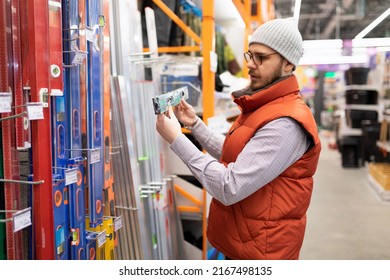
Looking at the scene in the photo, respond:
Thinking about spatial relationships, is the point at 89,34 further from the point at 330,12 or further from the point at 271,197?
the point at 330,12

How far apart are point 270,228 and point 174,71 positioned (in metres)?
1.54

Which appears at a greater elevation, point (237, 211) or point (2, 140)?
point (2, 140)

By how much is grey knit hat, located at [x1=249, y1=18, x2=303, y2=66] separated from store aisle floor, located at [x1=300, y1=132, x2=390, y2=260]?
9.55 feet

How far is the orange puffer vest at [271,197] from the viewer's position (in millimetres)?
1567

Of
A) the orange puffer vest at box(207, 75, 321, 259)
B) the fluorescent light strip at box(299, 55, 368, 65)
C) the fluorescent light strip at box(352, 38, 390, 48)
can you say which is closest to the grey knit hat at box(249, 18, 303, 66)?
the orange puffer vest at box(207, 75, 321, 259)

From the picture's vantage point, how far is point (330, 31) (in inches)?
730

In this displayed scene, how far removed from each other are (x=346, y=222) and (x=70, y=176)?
4.41 meters

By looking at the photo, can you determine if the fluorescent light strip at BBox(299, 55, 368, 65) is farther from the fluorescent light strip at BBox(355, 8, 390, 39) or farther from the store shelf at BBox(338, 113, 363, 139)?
the fluorescent light strip at BBox(355, 8, 390, 39)

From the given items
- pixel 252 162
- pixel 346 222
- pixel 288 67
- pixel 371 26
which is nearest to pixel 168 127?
pixel 252 162

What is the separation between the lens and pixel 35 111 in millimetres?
1289

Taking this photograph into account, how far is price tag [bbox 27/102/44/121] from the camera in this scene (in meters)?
1.27
